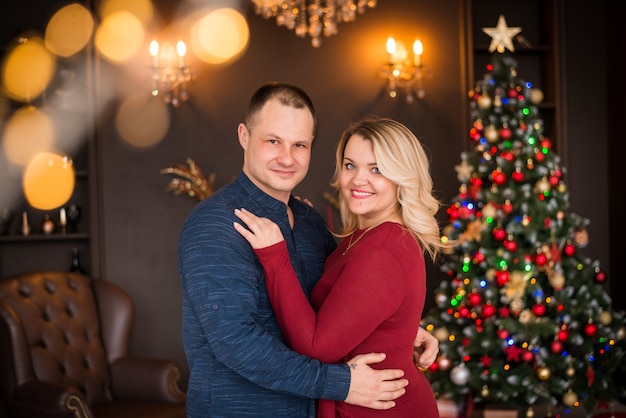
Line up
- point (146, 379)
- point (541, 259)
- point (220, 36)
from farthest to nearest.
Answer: point (220, 36) → point (541, 259) → point (146, 379)

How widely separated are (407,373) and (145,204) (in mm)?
3585

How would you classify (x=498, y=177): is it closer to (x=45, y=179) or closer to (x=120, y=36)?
(x=120, y=36)

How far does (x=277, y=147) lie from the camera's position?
247 centimetres

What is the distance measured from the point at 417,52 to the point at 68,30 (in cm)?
258

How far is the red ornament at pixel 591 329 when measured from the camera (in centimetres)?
505

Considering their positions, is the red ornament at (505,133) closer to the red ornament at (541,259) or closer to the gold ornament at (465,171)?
the gold ornament at (465,171)

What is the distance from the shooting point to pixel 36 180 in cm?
556

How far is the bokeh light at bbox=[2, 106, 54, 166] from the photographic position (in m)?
5.50

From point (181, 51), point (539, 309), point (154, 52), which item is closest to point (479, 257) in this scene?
point (539, 309)

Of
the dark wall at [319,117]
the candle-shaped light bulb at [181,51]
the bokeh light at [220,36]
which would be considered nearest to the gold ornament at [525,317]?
the dark wall at [319,117]

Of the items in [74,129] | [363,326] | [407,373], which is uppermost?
[74,129]

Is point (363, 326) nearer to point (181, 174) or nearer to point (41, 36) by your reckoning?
point (181, 174)

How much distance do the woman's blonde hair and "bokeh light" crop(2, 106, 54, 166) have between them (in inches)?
145

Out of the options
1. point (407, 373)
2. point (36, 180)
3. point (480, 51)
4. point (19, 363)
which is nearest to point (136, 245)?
point (36, 180)
